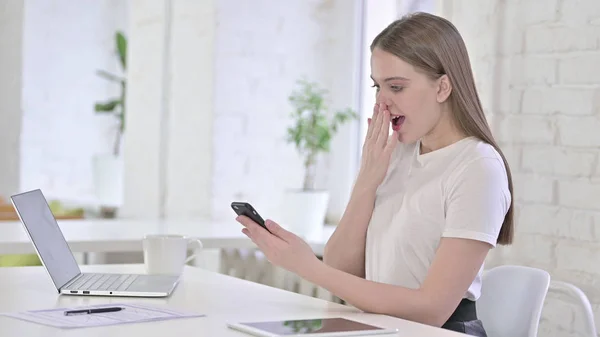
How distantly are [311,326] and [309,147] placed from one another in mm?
2113

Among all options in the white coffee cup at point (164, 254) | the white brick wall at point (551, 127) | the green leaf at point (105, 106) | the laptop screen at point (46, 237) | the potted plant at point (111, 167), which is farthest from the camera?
the green leaf at point (105, 106)

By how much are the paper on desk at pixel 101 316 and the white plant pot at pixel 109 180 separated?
3.62 meters

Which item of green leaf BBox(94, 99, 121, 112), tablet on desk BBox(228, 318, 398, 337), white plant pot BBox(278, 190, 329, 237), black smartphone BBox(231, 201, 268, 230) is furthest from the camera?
green leaf BBox(94, 99, 121, 112)

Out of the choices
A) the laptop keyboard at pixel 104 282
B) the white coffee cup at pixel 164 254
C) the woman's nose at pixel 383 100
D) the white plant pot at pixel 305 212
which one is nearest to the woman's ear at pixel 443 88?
the woman's nose at pixel 383 100

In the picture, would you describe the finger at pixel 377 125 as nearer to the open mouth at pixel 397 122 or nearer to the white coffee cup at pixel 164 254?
the open mouth at pixel 397 122

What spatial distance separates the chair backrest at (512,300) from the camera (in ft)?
6.53

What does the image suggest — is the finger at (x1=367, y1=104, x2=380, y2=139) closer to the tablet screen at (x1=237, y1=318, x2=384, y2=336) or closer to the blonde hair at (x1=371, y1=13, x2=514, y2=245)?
the blonde hair at (x1=371, y1=13, x2=514, y2=245)

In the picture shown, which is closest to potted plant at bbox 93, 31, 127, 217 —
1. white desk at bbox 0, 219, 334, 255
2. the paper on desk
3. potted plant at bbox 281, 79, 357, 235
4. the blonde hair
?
white desk at bbox 0, 219, 334, 255

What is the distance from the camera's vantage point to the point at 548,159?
8.19ft

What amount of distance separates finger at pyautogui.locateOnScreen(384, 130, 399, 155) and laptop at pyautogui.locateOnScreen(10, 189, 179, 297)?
53 cm

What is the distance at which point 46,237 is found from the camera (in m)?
2.02

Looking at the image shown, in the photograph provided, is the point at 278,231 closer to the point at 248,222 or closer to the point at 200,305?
the point at 248,222

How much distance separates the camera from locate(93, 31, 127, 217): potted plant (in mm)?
5312

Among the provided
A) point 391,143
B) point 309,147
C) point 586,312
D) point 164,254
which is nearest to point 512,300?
point 586,312
